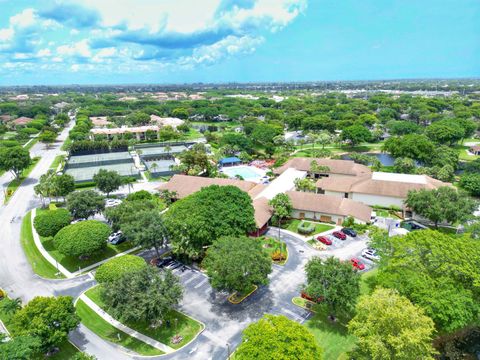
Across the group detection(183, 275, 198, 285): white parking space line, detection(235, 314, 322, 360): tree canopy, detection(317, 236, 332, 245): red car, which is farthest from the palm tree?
detection(317, 236, 332, 245): red car

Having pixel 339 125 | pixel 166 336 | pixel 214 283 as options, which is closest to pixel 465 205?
pixel 214 283

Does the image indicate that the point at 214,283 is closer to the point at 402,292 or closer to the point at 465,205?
the point at 402,292

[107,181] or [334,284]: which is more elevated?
[334,284]

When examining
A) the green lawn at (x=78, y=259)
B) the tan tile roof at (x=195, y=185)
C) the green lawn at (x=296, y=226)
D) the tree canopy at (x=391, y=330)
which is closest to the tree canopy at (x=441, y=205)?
the green lawn at (x=296, y=226)

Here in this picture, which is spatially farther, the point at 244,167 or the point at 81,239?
the point at 244,167

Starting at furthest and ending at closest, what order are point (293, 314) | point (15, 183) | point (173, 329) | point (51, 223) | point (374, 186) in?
point (15, 183)
point (374, 186)
point (51, 223)
point (293, 314)
point (173, 329)

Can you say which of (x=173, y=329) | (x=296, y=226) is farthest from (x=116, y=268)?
(x=296, y=226)

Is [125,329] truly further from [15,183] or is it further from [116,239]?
[15,183]
